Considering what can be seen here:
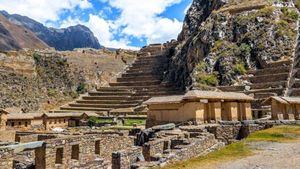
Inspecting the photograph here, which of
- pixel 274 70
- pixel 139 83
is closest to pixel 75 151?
pixel 274 70

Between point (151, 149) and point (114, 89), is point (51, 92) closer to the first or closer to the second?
point (114, 89)

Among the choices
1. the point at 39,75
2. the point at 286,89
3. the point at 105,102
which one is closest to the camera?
the point at 286,89

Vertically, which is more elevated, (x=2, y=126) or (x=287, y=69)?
(x=287, y=69)

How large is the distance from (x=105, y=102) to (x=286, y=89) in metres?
43.2

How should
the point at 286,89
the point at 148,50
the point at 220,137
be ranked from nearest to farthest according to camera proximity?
1. the point at 220,137
2. the point at 286,89
3. the point at 148,50

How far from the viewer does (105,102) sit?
84562 mm

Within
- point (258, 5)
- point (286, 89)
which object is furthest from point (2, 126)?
point (258, 5)

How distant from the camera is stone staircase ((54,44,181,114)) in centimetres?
8162

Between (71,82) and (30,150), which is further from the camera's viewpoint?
(71,82)

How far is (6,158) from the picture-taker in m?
12.8

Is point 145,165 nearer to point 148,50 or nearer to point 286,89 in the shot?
point 286,89

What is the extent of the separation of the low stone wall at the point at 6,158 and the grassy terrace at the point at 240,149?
5.31 metres

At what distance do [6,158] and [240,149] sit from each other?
8.32m

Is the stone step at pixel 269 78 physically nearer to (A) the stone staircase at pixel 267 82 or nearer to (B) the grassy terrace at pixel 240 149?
(A) the stone staircase at pixel 267 82
